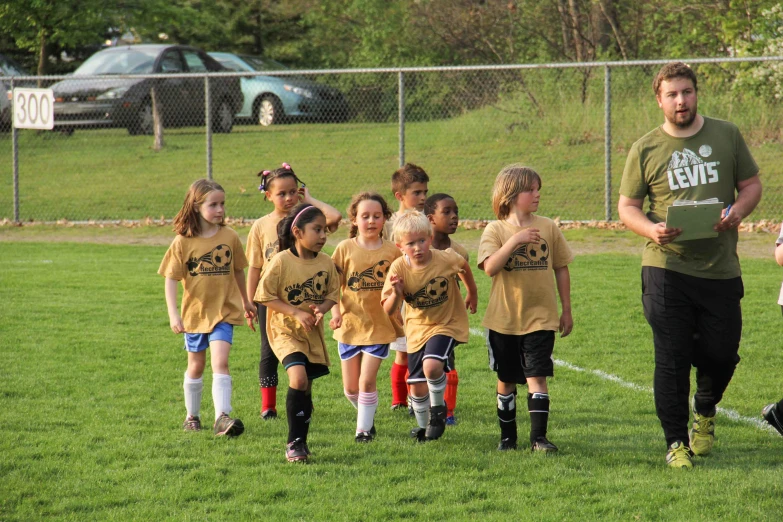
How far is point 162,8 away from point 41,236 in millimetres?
7248

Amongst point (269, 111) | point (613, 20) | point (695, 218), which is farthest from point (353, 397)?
point (613, 20)

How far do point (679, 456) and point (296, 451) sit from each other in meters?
1.90

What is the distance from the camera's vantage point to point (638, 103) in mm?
15383

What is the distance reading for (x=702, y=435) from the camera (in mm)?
5125

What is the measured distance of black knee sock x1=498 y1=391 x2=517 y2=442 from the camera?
17.2 feet

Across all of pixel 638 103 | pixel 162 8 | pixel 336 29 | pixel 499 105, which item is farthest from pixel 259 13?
pixel 638 103

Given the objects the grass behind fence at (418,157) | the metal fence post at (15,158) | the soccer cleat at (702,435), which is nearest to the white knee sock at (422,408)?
the soccer cleat at (702,435)

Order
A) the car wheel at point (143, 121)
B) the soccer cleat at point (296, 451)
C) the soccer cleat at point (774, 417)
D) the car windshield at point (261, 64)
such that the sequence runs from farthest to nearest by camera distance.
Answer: the car windshield at point (261, 64) < the car wheel at point (143, 121) < the soccer cleat at point (774, 417) < the soccer cleat at point (296, 451)

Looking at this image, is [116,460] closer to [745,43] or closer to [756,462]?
[756,462]

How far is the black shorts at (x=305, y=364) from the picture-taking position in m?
5.24

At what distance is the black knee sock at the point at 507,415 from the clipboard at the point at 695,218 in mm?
1251

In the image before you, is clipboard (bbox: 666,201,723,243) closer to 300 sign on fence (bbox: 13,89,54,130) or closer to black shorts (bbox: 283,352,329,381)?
black shorts (bbox: 283,352,329,381)

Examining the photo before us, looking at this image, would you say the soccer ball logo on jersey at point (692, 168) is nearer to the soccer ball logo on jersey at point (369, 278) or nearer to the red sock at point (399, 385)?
the soccer ball logo on jersey at point (369, 278)

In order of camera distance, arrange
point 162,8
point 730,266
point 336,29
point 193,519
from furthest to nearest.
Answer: point 336,29
point 162,8
point 730,266
point 193,519
